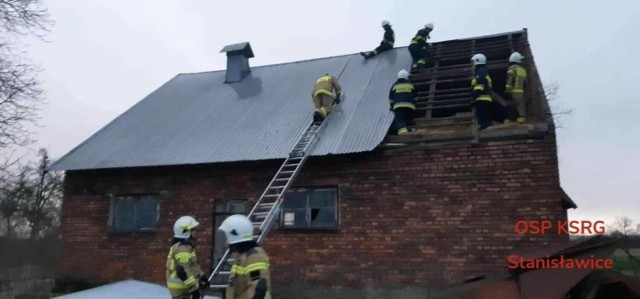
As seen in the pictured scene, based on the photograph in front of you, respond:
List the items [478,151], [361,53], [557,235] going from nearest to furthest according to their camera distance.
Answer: [557,235] < [478,151] < [361,53]

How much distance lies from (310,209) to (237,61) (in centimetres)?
637

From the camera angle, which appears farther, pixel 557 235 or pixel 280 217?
pixel 280 217

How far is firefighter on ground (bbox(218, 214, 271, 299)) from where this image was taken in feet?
13.3

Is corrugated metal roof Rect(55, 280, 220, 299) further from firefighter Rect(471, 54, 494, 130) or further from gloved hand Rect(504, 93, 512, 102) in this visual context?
gloved hand Rect(504, 93, 512, 102)

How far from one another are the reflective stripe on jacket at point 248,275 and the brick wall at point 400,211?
12.6 feet

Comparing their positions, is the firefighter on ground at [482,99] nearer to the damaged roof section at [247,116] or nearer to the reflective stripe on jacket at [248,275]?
the damaged roof section at [247,116]

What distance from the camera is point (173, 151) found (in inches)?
374

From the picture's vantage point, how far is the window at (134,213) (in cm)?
952

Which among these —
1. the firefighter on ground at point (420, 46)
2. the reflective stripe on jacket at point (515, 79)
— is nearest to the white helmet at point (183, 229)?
the reflective stripe on jacket at point (515, 79)

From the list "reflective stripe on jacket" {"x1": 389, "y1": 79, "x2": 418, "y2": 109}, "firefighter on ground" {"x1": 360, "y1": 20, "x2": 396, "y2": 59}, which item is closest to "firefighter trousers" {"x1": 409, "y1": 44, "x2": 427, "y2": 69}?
"firefighter on ground" {"x1": 360, "y1": 20, "x2": 396, "y2": 59}

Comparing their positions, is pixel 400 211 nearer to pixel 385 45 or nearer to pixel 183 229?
pixel 183 229

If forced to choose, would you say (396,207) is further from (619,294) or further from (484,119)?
(619,294)

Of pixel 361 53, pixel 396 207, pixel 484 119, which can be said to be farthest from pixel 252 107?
pixel 484 119

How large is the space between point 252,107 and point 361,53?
3141mm
